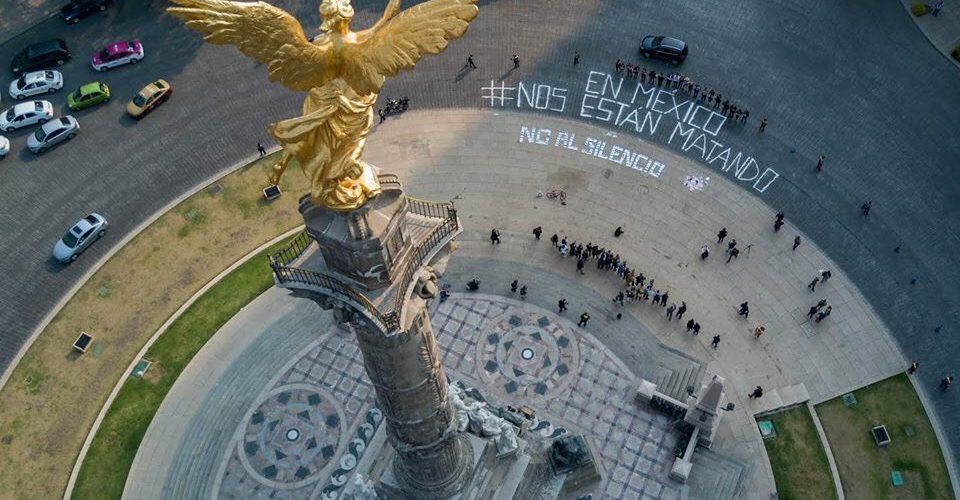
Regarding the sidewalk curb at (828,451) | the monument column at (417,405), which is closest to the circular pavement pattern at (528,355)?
the monument column at (417,405)

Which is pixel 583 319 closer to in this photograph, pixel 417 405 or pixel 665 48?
pixel 417 405

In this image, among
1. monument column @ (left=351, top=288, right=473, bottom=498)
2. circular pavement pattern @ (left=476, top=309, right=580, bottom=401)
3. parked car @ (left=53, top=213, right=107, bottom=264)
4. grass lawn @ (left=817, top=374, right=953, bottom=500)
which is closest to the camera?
monument column @ (left=351, top=288, right=473, bottom=498)

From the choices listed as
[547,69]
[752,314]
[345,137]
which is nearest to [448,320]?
[752,314]

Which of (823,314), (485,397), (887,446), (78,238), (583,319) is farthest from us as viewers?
(78,238)

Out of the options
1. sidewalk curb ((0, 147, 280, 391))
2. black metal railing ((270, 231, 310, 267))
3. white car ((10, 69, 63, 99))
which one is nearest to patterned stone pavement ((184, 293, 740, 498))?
sidewalk curb ((0, 147, 280, 391))

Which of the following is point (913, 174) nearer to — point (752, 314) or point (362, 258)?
point (752, 314)

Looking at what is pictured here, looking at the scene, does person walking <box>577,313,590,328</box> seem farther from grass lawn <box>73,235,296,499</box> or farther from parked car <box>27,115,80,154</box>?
parked car <box>27,115,80,154</box>

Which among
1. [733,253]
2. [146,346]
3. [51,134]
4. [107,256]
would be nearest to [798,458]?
[733,253]
